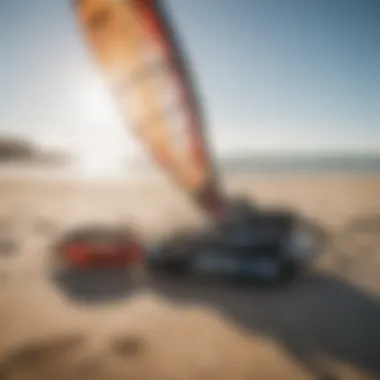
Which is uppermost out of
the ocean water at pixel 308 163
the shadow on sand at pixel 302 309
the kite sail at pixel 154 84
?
the kite sail at pixel 154 84

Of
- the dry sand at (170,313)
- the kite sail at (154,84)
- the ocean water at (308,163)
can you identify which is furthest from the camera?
the ocean water at (308,163)

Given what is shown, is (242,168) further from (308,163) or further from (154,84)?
(154,84)

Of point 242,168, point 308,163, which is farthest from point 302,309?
point 308,163

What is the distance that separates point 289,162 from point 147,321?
47.9 inches

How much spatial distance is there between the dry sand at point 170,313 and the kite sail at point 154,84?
0.43ft

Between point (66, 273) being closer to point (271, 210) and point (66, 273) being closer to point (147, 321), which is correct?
point (147, 321)

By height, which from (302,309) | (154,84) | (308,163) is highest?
(154,84)

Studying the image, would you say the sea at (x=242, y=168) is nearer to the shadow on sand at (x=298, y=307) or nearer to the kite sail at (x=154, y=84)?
the kite sail at (x=154, y=84)

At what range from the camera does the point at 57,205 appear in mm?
2014

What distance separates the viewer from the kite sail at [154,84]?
5.70 ft

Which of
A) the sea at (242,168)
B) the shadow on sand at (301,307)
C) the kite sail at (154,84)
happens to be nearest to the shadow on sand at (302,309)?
the shadow on sand at (301,307)

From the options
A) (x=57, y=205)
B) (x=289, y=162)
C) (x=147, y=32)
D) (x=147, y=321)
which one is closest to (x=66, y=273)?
(x=57, y=205)

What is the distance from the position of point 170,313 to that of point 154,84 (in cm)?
104

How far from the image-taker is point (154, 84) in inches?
76.3
